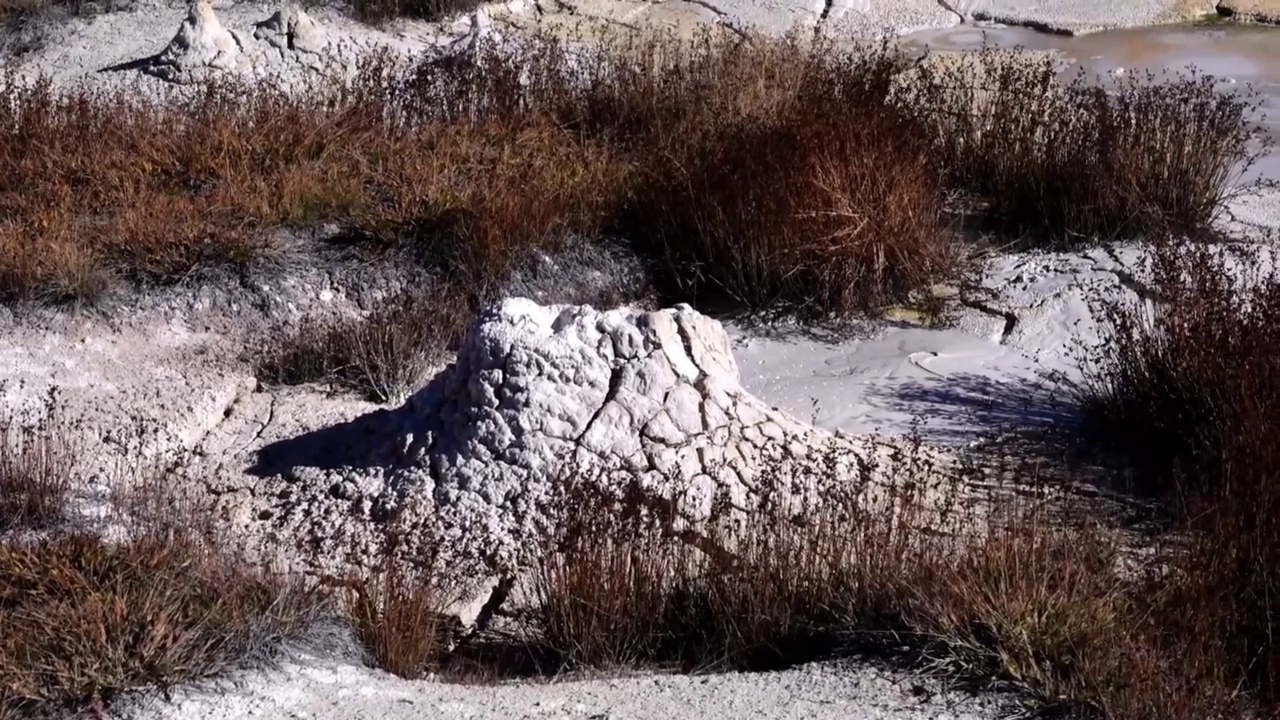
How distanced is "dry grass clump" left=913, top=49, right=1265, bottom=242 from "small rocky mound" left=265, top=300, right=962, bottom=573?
3.23 metres

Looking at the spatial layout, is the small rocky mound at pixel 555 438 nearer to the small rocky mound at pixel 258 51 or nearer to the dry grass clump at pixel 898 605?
the dry grass clump at pixel 898 605

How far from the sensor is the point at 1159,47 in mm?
13875

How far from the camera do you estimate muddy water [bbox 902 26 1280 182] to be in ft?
42.4

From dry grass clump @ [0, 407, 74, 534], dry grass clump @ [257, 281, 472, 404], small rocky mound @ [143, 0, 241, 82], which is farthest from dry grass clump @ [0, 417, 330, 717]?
small rocky mound @ [143, 0, 241, 82]

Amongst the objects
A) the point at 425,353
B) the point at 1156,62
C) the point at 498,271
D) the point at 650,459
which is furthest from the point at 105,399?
the point at 1156,62

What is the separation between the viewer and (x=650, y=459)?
5312 mm

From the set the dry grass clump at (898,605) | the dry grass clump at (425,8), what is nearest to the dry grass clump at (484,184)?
the dry grass clump at (898,605)

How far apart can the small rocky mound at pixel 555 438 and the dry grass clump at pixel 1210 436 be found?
1086 millimetres

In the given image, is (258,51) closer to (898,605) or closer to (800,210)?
(800,210)

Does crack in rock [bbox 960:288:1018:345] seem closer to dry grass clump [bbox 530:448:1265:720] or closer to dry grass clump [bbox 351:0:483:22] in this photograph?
dry grass clump [bbox 530:448:1265:720]

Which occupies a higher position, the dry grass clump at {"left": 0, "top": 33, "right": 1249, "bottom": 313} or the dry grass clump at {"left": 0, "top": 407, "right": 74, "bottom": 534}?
the dry grass clump at {"left": 0, "top": 33, "right": 1249, "bottom": 313}

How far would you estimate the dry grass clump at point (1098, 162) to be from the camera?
8031mm

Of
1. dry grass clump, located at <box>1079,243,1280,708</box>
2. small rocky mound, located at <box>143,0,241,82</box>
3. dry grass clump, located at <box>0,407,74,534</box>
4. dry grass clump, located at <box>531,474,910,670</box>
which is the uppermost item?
small rocky mound, located at <box>143,0,241,82</box>

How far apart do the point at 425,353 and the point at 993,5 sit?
10.2 m
